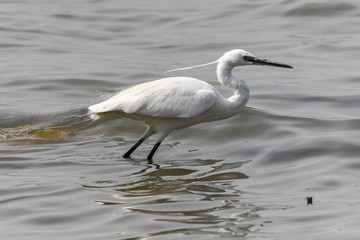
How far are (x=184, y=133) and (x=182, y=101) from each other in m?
2.02

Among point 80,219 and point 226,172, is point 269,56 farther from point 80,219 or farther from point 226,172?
point 80,219

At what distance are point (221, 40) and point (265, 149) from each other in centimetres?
725

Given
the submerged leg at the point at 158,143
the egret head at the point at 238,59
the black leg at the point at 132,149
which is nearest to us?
the egret head at the point at 238,59

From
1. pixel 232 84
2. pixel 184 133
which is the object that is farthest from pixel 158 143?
pixel 184 133

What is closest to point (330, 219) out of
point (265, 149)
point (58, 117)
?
point (265, 149)

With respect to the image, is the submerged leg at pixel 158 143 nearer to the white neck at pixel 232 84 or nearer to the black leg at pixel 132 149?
the black leg at pixel 132 149

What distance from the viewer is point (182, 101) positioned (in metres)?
9.18

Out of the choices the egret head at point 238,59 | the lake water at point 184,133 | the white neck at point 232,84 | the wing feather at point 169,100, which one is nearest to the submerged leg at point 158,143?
the lake water at point 184,133

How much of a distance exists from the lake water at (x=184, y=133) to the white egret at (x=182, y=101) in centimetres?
55

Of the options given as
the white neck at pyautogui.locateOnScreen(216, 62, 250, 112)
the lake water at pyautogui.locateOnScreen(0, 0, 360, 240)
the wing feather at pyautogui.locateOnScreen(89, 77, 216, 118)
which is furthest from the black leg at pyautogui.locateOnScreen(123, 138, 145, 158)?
the white neck at pyautogui.locateOnScreen(216, 62, 250, 112)

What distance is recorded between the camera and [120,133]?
11.4 metres

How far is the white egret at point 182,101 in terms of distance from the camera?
30.1ft

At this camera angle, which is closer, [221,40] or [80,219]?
[80,219]

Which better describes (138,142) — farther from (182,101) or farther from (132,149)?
(182,101)
